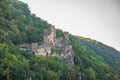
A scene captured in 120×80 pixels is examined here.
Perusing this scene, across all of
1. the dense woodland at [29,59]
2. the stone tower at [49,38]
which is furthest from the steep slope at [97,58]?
the stone tower at [49,38]

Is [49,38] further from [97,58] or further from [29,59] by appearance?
[97,58]

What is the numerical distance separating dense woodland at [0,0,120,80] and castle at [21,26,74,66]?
450 millimetres

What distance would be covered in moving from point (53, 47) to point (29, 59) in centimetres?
278

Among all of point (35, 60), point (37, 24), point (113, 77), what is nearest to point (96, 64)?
point (113, 77)

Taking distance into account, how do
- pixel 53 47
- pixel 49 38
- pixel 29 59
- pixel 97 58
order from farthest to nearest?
pixel 97 58, pixel 49 38, pixel 53 47, pixel 29 59

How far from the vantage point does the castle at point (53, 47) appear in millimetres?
19552

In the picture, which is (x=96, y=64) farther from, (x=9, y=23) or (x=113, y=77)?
(x=9, y=23)

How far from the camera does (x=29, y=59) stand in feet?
58.6

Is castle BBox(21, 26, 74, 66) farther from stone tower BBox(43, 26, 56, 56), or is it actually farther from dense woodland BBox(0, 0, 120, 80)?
dense woodland BBox(0, 0, 120, 80)

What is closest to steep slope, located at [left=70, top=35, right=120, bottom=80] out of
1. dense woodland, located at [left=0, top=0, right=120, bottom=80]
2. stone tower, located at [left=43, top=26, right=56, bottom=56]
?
dense woodland, located at [left=0, top=0, right=120, bottom=80]

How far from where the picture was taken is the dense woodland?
15.8m

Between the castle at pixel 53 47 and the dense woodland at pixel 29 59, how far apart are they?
1.48ft

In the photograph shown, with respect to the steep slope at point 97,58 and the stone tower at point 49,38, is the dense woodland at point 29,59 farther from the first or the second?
the stone tower at point 49,38

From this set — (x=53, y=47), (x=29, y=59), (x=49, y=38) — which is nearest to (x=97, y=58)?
(x=49, y=38)
